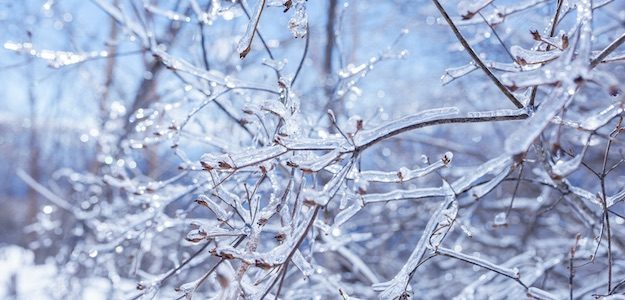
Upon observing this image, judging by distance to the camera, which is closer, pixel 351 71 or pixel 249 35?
pixel 249 35

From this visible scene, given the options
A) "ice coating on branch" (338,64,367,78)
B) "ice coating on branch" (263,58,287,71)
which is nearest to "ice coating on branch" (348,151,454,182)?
"ice coating on branch" (263,58,287,71)

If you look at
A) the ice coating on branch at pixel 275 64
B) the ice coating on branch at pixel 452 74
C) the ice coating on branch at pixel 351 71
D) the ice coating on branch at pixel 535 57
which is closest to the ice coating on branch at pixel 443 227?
the ice coating on branch at pixel 452 74

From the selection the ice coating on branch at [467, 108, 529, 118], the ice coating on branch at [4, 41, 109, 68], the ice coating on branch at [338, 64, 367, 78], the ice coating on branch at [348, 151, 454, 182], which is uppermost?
the ice coating on branch at [338, 64, 367, 78]

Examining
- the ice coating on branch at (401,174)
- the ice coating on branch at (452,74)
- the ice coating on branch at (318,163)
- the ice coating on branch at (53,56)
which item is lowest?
the ice coating on branch at (318,163)

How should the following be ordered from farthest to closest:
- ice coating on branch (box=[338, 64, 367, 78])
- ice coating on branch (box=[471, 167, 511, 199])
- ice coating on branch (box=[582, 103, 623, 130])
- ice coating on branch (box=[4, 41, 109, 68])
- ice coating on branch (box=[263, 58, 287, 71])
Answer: ice coating on branch (box=[338, 64, 367, 78]), ice coating on branch (box=[4, 41, 109, 68]), ice coating on branch (box=[263, 58, 287, 71]), ice coating on branch (box=[471, 167, 511, 199]), ice coating on branch (box=[582, 103, 623, 130])

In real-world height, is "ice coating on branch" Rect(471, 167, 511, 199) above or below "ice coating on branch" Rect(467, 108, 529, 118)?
above

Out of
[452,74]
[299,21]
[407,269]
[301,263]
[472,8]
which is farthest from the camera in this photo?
[452,74]

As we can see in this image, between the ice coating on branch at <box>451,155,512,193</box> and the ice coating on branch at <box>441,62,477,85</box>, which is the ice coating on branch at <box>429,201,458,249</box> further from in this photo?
the ice coating on branch at <box>441,62,477,85</box>

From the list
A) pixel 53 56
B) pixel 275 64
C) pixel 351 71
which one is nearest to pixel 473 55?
pixel 275 64

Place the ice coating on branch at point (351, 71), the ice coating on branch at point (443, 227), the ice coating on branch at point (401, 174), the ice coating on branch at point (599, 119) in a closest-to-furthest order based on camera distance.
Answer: the ice coating on branch at point (599, 119) < the ice coating on branch at point (401, 174) < the ice coating on branch at point (443, 227) < the ice coating on branch at point (351, 71)

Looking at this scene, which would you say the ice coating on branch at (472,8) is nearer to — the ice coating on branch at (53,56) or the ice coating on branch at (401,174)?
the ice coating on branch at (401,174)

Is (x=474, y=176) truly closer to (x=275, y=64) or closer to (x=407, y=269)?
(x=407, y=269)

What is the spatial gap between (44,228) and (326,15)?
12.5 ft

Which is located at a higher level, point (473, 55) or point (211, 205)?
point (473, 55)
